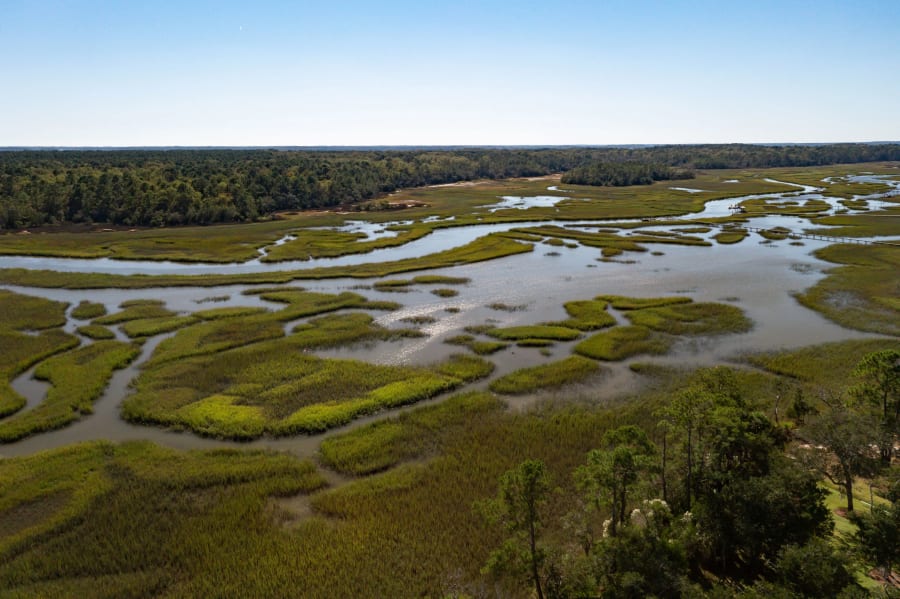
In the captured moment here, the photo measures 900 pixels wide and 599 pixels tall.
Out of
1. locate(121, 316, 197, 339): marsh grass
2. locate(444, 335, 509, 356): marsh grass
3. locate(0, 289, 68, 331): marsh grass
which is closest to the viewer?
locate(444, 335, 509, 356): marsh grass

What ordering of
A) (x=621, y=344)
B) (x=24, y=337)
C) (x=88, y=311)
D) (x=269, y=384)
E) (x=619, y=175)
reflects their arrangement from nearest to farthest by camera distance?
1. (x=269, y=384)
2. (x=621, y=344)
3. (x=24, y=337)
4. (x=88, y=311)
5. (x=619, y=175)

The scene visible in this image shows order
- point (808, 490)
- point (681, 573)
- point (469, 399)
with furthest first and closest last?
point (469, 399)
point (808, 490)
point (681, 573)

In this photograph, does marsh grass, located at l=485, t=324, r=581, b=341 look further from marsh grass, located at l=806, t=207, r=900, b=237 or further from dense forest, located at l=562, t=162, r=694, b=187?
dense forest, located at l=562, t=162, r=694, b=187

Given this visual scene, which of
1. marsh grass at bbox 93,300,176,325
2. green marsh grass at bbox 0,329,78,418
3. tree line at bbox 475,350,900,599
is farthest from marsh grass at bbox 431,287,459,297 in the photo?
tree line at bbox 475,350,900,599

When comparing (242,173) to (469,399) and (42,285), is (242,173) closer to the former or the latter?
(42,285)

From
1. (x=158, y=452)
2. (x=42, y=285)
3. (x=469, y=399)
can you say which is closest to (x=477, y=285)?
(x=469, y=399)

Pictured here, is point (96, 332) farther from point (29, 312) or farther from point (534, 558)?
point (534, 558)

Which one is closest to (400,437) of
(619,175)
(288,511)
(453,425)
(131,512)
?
(453,425)
